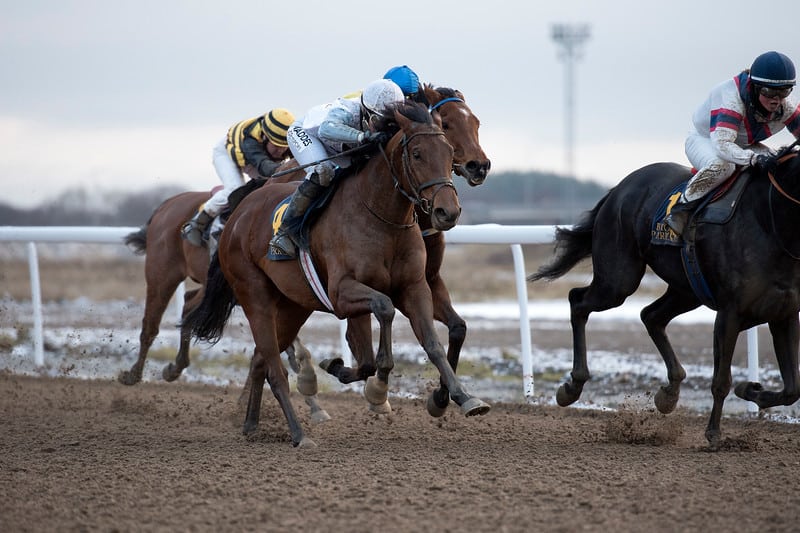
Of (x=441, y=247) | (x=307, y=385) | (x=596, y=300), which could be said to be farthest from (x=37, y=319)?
(x=596, y=300)

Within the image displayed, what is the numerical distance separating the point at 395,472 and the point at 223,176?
3.89 m

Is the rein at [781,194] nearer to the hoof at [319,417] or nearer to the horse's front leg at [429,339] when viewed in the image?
the horse's front leg at [429,339]

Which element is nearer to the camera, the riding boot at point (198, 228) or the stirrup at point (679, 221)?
the stirrup at point (679, 221)

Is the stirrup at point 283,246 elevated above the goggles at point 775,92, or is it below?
below

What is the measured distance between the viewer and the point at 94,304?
15992 mm

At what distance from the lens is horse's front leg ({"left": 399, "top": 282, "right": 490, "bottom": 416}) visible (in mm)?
4898

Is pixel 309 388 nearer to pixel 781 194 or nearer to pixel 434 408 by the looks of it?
pixel 434 408

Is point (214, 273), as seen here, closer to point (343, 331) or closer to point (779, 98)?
point (343, 331)

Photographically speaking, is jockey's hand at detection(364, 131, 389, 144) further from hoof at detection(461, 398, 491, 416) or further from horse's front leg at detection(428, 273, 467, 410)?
hoof at detection(461, 398, 491, 416)

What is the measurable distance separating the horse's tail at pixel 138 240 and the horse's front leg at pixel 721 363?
5.15 metres

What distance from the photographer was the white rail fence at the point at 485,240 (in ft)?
23.8

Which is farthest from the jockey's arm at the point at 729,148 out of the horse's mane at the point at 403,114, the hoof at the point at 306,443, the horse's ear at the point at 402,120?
the hoof at the point at 306,443

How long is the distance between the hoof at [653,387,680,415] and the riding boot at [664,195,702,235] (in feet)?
3.23

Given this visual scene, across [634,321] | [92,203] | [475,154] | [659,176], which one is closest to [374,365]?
[475,154]
